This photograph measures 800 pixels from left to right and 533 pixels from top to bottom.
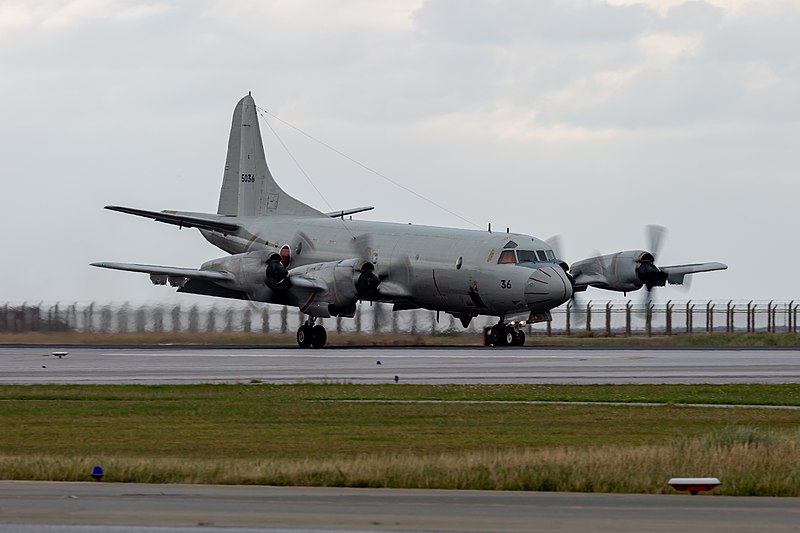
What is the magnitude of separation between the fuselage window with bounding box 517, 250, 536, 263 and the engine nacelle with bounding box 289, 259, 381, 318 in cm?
558

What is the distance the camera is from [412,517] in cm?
1275

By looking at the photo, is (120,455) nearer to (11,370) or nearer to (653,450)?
(653,450)

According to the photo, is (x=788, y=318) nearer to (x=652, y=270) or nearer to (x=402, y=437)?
(x=652, y=270)

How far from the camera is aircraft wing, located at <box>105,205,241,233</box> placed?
189ft

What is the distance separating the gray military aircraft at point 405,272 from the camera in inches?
2068

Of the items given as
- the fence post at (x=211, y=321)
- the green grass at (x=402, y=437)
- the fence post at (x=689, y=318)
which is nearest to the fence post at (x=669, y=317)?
the fence post at (x=689, y=318)

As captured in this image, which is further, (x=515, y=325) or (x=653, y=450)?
(x=515, y=325)

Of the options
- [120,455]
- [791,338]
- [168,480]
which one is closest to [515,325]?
[791,338]

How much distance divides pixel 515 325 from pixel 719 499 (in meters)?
39.8

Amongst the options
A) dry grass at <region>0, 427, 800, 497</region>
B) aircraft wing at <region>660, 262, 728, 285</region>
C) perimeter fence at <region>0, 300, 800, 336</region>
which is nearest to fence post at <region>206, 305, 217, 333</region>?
perimeter fence at <region>0, 300, 800, 336</region>

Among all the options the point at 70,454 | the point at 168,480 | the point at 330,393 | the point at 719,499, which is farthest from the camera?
the point at 330,393

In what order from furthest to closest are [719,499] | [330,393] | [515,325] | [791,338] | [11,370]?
[791,338]
[515,325]
[11,370]
[330,393]
[719,499]

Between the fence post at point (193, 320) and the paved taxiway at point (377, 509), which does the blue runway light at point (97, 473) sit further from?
Answer: the fence post at point (193, 320)

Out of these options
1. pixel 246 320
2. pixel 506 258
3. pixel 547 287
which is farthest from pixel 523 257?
pixel 246 320
